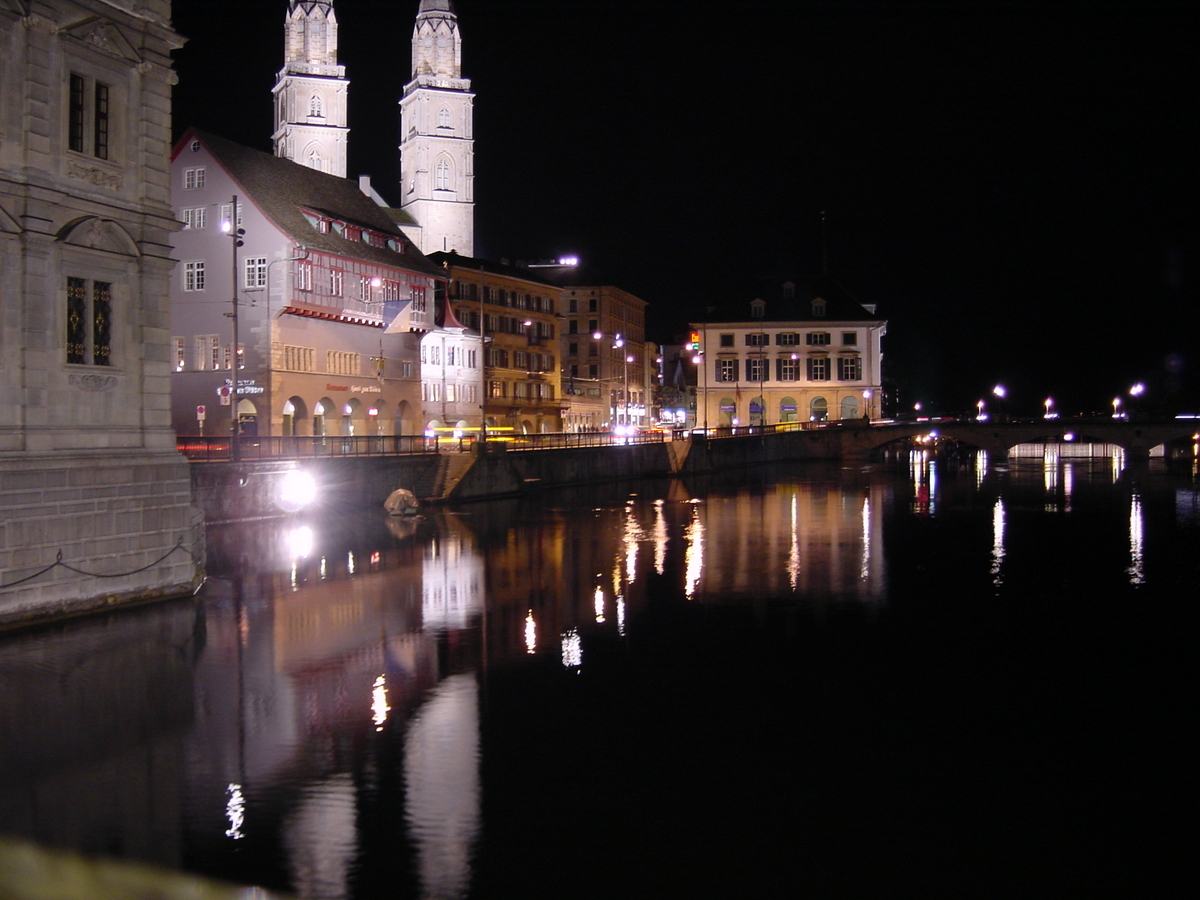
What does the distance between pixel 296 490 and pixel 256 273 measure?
18.6 m

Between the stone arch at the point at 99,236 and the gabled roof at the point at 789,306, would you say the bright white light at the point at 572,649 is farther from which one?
the gabled roof at the point at 789,306

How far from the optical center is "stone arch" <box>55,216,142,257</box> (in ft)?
71.8

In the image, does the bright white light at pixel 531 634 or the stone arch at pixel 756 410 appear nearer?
the bright white light at pixel 531 634

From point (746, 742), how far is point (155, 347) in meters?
15.6

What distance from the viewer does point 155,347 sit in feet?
79.0

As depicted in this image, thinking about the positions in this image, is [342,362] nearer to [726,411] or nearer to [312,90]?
[312,90]

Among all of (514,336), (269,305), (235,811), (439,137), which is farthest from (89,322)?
(439,137)

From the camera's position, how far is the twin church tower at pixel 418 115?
104 m

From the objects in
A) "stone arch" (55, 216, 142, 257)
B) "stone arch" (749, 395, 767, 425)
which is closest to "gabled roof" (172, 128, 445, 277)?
"stone arch" (55, 216, 142, 257)

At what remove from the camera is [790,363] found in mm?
114000

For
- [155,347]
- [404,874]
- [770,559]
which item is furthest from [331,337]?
[404,874]

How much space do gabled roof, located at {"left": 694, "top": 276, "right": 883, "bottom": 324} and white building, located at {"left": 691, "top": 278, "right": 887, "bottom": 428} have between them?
104mm

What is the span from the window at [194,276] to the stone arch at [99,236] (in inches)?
1397

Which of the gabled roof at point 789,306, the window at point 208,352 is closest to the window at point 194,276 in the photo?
the window at point 208,352
